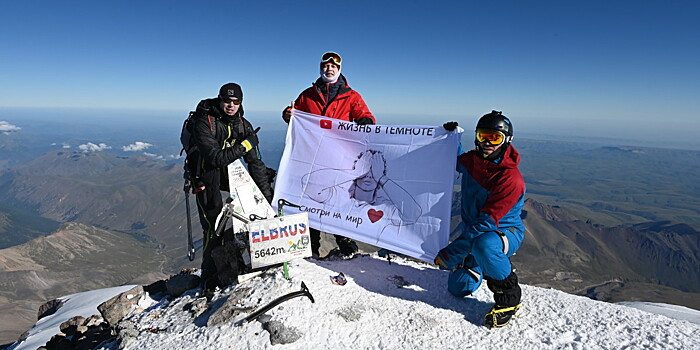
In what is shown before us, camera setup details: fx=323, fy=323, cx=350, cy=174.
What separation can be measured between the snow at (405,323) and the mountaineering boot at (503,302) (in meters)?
0.17

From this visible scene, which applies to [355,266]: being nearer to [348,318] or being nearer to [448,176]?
[348,318]

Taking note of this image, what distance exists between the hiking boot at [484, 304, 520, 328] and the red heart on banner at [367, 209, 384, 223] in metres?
3.51

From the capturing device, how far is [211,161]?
8359mm

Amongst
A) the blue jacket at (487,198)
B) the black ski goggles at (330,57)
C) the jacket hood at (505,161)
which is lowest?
the blue jacket at (487,198)

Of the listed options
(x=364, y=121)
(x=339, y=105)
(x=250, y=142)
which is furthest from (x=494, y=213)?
(x=250, y=142)

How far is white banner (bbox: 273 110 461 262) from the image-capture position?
27.4ft

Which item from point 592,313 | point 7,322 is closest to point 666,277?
point 592,313

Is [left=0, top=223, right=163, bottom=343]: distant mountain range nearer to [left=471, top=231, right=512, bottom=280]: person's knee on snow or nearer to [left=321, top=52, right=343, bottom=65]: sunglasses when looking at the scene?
[left=321, top=52, right=343, bottom=65]: sunglasses

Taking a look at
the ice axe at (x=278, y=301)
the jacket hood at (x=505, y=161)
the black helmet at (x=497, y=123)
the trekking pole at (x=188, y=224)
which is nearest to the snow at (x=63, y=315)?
the trekking pole at (x=188, y=224)

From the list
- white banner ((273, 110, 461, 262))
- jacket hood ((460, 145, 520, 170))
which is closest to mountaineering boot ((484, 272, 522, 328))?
white banner ((273, 110, 461, 262))

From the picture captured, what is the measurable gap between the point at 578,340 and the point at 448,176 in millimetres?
4224

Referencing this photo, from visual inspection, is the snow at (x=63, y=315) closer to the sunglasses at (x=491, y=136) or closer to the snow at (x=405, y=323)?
the snow at (x=405, y=323)

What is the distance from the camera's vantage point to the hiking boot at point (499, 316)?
6.63 m

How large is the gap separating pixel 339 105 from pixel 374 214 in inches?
143
